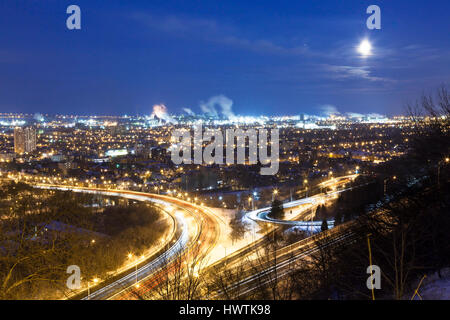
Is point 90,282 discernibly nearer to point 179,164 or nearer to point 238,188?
point 238,188

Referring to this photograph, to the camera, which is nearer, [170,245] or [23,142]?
[170,245]

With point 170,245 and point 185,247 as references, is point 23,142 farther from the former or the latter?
point 185,247

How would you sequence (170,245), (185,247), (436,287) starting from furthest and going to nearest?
(170,245) < (185,247) < (436,287)

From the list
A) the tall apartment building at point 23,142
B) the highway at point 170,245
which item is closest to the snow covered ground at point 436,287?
the highway at point 170,245

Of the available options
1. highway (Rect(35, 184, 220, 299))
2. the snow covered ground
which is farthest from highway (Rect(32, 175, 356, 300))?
the snow covered ground

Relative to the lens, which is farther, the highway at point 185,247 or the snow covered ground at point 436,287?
the highway at point 185,247

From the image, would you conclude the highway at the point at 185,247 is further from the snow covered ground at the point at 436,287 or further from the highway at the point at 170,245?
the snow covered ground at the point at 436,287

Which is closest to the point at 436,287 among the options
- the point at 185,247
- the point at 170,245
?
the point at 185,247

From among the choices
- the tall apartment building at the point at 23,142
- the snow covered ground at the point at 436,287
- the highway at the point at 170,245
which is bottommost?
the highway at the point at 170,245

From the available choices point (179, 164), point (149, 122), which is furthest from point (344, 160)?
point (149, 122)

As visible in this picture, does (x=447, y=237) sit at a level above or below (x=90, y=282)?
above

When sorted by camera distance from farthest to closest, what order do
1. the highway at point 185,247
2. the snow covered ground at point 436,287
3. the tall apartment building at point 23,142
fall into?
the tall apartment building at point 23,142, the highway at point 185,247, the snow covered ground at point 436,287
